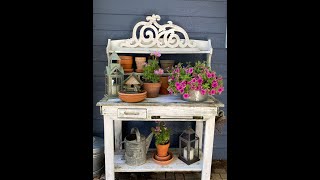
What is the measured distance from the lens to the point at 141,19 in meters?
2.38

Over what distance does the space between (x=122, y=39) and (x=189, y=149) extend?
4.58 ft

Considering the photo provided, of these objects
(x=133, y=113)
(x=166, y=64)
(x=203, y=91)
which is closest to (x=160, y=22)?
(x=166, y=64)

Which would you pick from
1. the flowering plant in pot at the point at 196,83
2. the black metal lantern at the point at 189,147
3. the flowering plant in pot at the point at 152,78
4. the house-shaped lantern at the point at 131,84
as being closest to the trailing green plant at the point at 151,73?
the flowering plant in pot at the point at 152,78

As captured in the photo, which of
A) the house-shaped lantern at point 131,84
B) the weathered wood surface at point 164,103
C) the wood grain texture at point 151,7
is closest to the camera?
the weathered wood surface at point 164,103

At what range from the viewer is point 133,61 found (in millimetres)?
2439

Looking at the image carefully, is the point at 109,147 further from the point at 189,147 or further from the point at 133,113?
the point at 189,147

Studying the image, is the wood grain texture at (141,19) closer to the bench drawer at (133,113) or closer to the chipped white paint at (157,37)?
the chipped white paint at (157,37)

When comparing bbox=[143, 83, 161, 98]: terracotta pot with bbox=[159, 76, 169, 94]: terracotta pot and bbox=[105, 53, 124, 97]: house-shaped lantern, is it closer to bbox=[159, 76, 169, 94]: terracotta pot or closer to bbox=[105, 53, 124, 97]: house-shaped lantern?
bbox=[159, 76, 169, 94]: terracotta pot

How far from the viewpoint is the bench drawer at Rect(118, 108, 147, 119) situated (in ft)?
6.27

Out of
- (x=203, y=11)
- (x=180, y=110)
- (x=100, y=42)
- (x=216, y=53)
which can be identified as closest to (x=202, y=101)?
(x=180, y=110)

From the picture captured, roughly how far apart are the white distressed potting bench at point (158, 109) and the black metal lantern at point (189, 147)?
6 cm

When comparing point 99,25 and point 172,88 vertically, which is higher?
point 99,25

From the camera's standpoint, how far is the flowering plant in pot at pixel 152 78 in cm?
211
